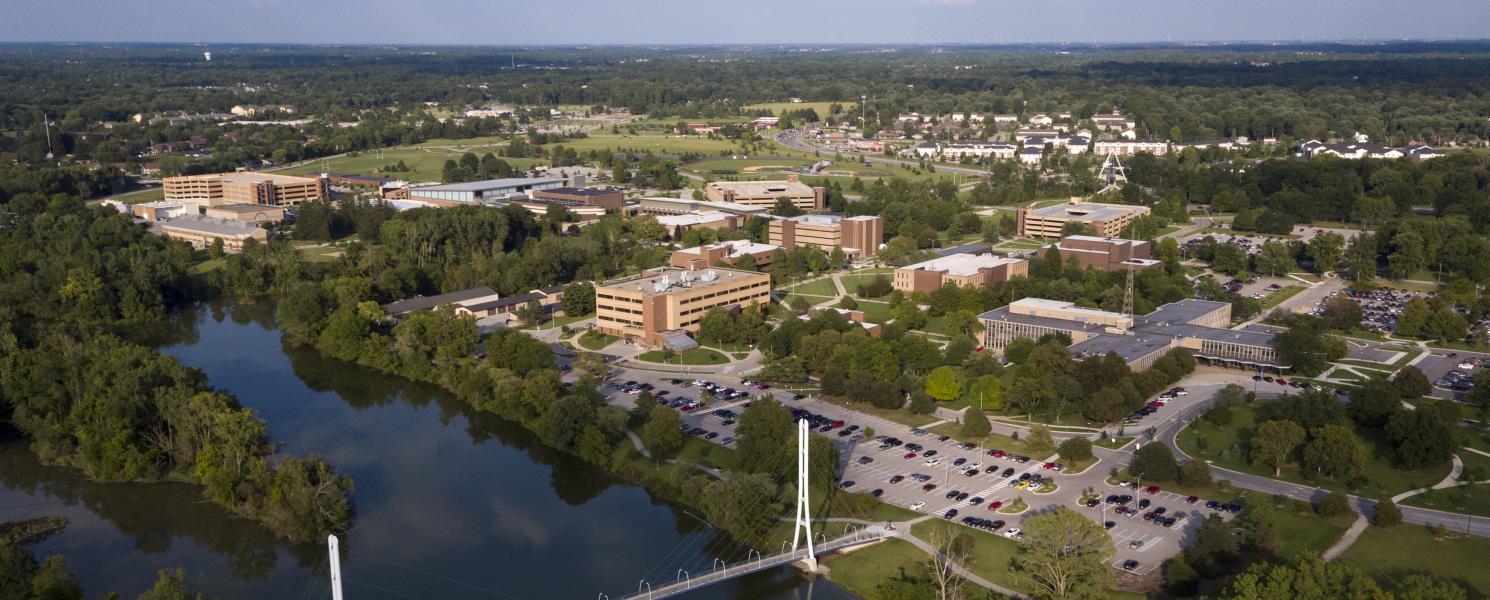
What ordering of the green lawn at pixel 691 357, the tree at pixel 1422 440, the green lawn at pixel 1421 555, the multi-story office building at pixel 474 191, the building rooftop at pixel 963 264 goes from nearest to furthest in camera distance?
the green lawn at pixel 1421 555
the tree at pixel 1422 440
the green lawn at pixel 691 357
the building rooftop at pixel 963 264
the multi-story office building at pixel 474 191

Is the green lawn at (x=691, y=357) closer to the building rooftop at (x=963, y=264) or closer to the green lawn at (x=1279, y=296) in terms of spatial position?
the building rooftop at (x=963, y=264)

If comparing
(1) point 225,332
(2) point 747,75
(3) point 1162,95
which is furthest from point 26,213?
(2) point 747,75

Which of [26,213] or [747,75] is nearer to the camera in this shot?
[26,213]

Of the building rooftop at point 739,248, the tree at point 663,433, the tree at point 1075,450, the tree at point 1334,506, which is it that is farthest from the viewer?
the building rooftop at point 739,248

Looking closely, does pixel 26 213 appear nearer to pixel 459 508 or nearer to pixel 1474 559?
pixel 459 508

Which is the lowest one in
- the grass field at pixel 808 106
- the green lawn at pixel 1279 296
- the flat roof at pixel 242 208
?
Answer: the green lawn at pixel 1279 296

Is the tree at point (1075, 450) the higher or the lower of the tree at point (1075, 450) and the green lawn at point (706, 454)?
the higher

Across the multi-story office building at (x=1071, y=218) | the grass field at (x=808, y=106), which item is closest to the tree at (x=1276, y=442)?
the multi-story office building at (x=1071, y=218)

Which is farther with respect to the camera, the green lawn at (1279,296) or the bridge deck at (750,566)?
the green lawn at (1279,296)
